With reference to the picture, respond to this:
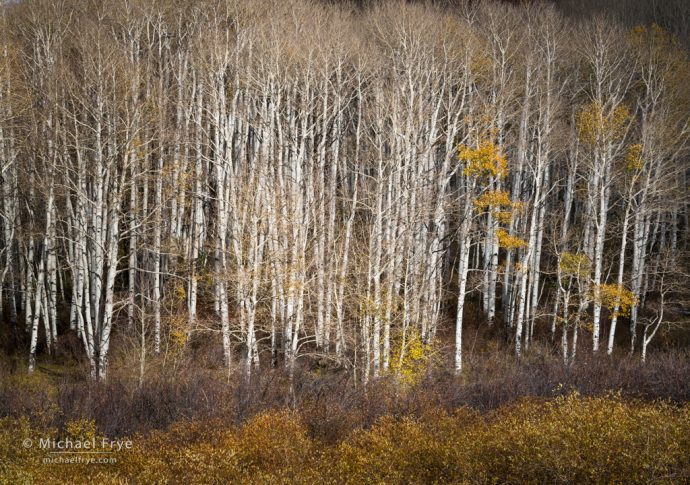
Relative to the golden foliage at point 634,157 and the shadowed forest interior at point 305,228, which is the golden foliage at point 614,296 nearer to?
the shadowed forest interior at point 305,228

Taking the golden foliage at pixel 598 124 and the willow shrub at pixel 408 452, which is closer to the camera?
the willow shrub at pixel 408 452

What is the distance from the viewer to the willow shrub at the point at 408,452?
8.43 m

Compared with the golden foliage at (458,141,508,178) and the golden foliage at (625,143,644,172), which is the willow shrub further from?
the golden foliage at (625,143,644,172)

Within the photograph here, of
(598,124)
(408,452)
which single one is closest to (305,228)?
(408,452)

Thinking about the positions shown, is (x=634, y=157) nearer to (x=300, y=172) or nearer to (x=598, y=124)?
(x=598, y=124)

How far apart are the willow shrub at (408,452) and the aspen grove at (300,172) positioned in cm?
534

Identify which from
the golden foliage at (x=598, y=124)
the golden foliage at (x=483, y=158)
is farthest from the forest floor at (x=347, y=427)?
the golden foliage at (x=598, y=124)

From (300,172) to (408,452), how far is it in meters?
13.5

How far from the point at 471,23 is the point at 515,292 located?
1245 cm

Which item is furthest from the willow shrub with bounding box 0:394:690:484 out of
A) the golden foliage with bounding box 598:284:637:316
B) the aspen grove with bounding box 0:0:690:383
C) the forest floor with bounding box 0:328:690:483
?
the golden foliage with bounding box 598:284:637:316

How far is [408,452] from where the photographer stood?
34.6 ft

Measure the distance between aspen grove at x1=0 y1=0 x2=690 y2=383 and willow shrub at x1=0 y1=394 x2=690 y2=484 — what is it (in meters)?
5.34

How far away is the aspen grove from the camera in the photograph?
18719 mm

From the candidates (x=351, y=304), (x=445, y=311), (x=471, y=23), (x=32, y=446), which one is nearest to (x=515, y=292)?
(x=445, y=311)
